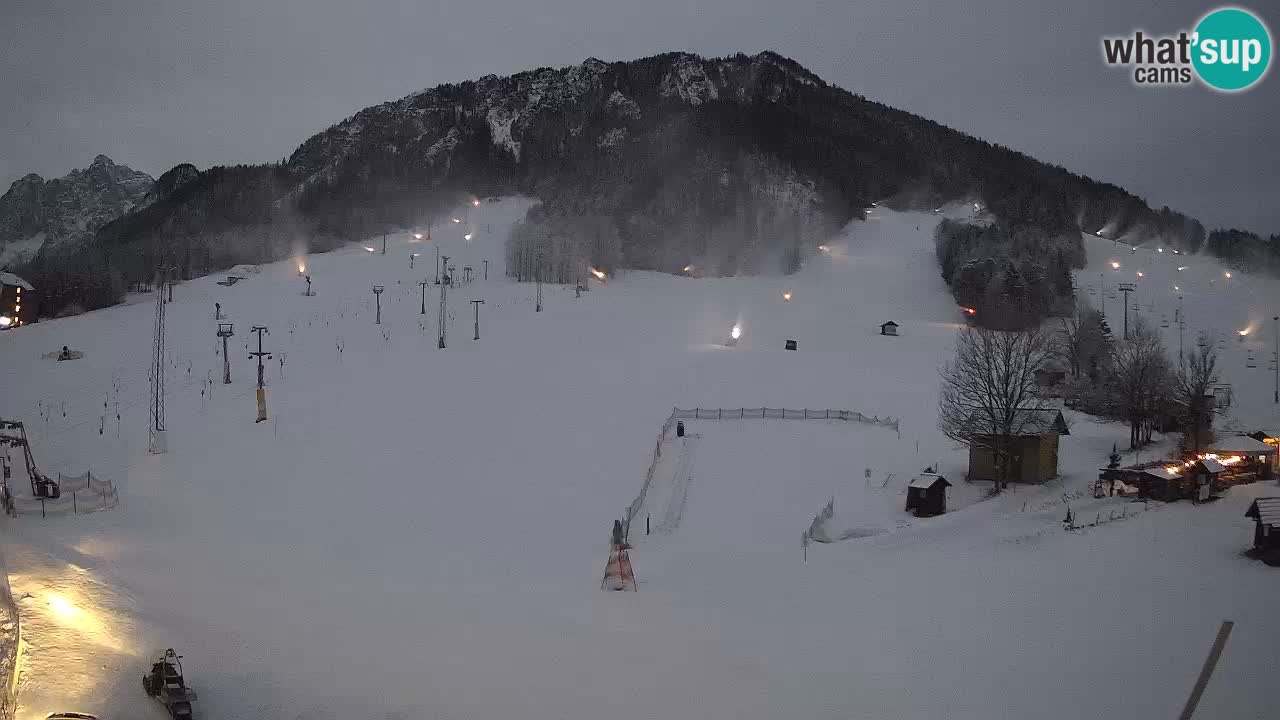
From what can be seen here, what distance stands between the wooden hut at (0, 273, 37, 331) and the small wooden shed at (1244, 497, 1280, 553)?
5299 cm

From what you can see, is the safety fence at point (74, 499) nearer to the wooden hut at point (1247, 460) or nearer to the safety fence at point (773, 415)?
the safety fence at point (773, 415)

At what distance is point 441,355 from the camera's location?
52.0 m

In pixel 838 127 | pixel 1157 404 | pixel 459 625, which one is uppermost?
pixel 838 127

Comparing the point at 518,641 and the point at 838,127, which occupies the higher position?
the point at 838,127

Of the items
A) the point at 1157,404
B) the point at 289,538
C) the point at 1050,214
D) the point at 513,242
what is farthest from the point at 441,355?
the point at 1050,214

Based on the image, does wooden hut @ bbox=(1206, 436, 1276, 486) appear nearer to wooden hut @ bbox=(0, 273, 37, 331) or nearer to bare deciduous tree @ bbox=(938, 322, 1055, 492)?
bare deciduous tree @ bbox=(938, 322, 1055, 492)

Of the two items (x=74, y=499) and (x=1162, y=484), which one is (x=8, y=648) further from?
(x=1162, y=484)

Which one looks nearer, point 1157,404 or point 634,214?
point 1157,404

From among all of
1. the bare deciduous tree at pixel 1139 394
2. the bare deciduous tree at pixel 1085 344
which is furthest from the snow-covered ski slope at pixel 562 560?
the bare deciduous tree at pixel 1085 344

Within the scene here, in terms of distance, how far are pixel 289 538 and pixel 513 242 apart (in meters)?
81.4

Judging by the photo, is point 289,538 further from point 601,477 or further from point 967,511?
point 967,511

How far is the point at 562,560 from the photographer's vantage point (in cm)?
2503

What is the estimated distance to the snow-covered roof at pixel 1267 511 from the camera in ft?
57.0

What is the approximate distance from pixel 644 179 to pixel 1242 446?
131133mm
